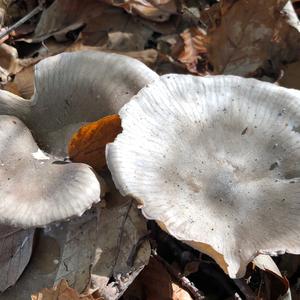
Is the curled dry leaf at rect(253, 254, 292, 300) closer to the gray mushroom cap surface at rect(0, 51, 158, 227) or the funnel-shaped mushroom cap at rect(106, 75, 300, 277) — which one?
the funnel-shaped mushroom cap at rect(106, 75, 300, 277)

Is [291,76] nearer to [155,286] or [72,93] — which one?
[72,93]

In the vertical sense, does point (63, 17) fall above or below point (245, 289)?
above

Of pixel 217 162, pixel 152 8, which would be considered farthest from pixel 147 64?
pixel 217 162

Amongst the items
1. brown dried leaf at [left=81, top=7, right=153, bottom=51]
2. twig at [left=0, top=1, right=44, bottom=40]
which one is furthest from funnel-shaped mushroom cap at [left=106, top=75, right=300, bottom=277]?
twig at [left=0, top=1, right=44, bottom=40]

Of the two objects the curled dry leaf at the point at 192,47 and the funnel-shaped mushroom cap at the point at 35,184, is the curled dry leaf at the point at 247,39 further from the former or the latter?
the funnel-shaped mushroom cap at the point at 35,184

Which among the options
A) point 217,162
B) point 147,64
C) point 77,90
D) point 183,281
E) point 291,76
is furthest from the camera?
point 147,64

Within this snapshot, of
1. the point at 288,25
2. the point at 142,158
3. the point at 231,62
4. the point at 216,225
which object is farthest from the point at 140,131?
the point at 288,25
